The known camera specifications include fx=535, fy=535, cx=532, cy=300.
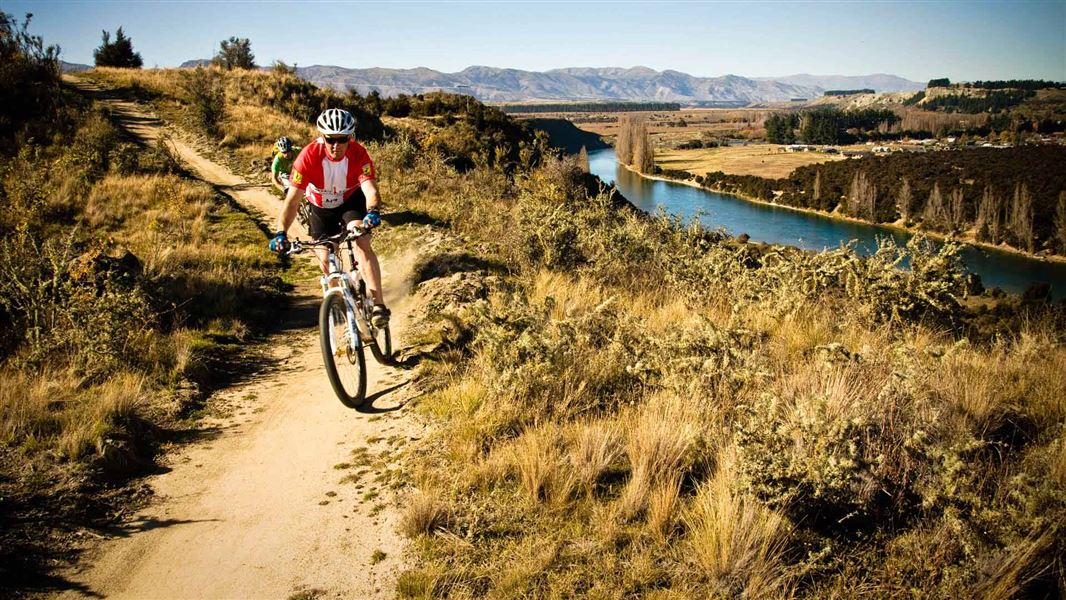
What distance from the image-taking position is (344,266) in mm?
5820

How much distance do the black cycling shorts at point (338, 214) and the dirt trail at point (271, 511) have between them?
170 centimetres

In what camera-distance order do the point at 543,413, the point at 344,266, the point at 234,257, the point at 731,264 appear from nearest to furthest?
the point at 543,413 → the point at 344,266 → the point at 731,264 → the point at 234,257

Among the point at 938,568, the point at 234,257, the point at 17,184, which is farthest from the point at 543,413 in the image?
the point at 17,184

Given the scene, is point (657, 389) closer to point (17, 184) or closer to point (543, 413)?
point (543, 413)

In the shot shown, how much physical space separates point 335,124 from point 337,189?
67 centimetres

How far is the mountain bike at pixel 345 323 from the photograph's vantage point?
16.3 ft

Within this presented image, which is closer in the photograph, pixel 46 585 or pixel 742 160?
pixel 46 585

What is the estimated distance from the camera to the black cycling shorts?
18.7 feet

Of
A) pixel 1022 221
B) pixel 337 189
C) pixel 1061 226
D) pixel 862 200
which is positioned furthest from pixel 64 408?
pixel 862 200

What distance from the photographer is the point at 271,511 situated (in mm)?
3861

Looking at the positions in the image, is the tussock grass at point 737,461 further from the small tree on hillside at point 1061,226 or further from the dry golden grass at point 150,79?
the small tree on hillside at point 1061,226

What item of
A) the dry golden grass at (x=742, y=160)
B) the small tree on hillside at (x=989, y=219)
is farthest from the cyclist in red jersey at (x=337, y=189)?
the dry golden grass at (x=742, y=160)

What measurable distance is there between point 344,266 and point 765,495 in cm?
457

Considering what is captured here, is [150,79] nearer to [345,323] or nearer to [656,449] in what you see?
[345,323]
